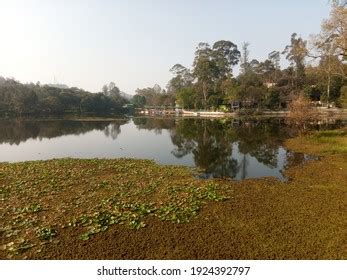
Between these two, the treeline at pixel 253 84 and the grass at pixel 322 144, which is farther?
the treeline at pixel 253 84

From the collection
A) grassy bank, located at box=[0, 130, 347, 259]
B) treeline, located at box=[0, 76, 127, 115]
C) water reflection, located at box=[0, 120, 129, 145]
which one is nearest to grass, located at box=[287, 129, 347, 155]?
grassy bank, located at box=[0, 130, 347, 259]

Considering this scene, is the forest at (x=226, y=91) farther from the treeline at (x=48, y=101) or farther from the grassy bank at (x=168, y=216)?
the grassy bank at (x=168, y=216)

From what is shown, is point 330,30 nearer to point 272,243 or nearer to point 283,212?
point 283,212

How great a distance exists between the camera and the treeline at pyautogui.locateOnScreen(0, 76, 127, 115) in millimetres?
75938

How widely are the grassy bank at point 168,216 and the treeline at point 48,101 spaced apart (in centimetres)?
6944

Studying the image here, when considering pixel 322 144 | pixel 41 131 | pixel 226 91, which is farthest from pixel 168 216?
pixel 226 91

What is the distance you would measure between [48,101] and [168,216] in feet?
273

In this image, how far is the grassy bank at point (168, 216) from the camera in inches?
281

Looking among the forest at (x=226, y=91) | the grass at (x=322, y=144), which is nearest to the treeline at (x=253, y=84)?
the forest at (x=226, y=91)

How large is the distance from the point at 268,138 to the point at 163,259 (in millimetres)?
25180

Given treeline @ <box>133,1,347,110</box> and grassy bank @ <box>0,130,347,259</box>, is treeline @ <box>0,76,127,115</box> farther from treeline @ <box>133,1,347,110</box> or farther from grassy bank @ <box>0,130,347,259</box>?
grassy bank @ <box>0,130,347,259</box>

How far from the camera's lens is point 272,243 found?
728cm

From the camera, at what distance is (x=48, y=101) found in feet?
274

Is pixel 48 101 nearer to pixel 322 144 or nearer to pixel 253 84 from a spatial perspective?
pixel 253 84
